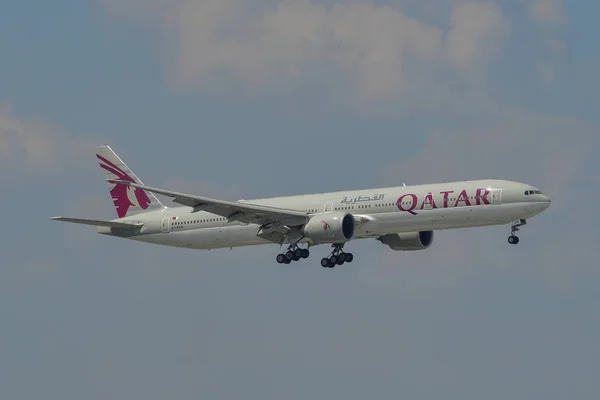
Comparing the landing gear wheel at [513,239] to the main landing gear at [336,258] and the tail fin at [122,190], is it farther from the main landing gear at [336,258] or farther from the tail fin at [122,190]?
the tail fin at [122,190]

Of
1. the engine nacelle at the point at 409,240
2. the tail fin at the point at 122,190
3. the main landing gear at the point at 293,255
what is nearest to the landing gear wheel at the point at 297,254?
the main landing gear at the point at 293,255

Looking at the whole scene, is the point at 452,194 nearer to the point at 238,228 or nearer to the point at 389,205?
the point at 389,205

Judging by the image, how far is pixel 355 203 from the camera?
89.2 m

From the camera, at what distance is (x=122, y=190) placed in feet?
329

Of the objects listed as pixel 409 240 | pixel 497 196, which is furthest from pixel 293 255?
pixel 497 196

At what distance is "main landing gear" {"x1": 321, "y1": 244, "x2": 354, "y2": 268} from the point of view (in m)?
94.6

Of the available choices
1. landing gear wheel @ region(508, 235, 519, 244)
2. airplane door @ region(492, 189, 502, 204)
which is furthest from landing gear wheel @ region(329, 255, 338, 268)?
airplane door @ region(492, 189, 502, 204)

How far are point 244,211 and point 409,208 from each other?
34.3ft

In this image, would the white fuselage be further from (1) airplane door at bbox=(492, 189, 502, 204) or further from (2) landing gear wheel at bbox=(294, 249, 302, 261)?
(2) landing gear wheel at bbox=(294, 249, 302, 261)

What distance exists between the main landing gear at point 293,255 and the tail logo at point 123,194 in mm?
11973

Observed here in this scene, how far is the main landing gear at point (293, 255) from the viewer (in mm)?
91688

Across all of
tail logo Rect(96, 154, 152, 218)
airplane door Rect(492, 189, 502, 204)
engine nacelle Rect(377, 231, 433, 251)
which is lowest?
engine nacelle Rect(377, 231, 433, 251)

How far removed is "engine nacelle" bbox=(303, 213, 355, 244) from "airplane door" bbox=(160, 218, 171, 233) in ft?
37.9

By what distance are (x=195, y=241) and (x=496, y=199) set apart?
825 inches
